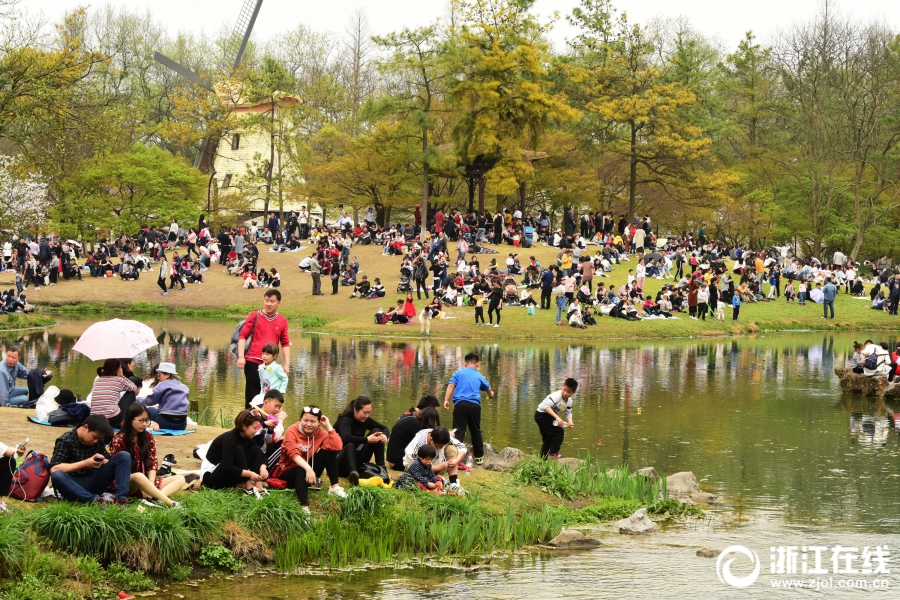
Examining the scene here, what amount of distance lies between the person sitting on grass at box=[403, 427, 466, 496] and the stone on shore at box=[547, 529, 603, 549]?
1.16m

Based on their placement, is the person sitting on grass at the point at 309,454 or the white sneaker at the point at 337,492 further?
the white sneaker at the point at 337,492

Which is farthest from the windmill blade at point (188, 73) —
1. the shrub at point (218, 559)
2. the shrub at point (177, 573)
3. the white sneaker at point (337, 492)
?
the shrub at point (177, 573)

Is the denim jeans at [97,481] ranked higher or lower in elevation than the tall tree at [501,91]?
lower

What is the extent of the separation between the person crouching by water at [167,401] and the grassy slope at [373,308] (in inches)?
782

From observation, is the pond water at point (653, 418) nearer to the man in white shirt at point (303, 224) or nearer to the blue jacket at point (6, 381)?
the blue jacket at point (6, 381)

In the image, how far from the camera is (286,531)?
9.54 m

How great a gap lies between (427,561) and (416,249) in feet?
99.2

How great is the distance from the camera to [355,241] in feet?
153

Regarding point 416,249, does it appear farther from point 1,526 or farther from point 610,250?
point 1,526

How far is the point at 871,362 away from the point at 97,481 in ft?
58.4

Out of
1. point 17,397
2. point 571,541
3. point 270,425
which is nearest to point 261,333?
point 270,425

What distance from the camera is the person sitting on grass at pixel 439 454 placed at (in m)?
11.0

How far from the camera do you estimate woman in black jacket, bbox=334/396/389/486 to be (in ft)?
36.0

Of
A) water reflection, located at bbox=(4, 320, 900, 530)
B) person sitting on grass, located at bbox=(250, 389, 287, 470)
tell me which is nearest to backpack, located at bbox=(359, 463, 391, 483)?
→ person sitting on grass, located at bbox=(250, 389, 287, 470)
